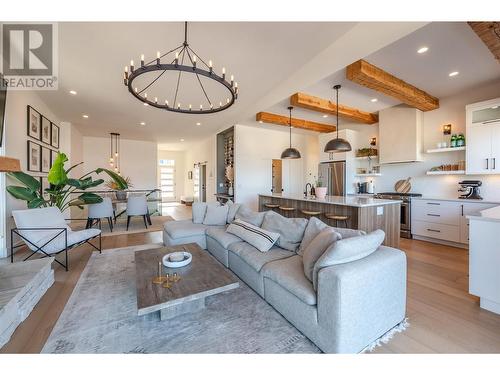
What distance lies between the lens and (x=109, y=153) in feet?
29.6

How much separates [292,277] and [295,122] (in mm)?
5159

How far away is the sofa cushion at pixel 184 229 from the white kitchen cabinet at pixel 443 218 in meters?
4.47

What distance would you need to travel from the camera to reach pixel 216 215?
4.08 m

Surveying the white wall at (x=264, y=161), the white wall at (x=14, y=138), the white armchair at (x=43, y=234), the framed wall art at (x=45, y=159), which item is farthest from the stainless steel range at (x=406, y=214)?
the framed wall art at (x=45, y=159)

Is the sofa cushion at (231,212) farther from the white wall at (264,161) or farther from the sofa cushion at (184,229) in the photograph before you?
the white wall at (264,161)

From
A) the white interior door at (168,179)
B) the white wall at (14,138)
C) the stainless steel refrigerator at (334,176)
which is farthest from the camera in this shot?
the white interior door at (168,179)

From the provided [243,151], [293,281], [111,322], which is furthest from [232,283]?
[243,151]

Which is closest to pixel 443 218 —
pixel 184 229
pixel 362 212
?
pixel 362 212

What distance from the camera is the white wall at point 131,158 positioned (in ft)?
28.6

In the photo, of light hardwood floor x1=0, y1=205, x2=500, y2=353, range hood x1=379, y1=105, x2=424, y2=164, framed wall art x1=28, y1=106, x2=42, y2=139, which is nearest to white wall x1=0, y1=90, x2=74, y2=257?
framed wall art x1=28, y1=106, x2=42, y2=139

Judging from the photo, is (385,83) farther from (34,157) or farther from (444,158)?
(34,157)

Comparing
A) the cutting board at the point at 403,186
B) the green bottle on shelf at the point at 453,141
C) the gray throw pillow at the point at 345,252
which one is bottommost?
Answer: the gray throw pillow at the point at 345,252
